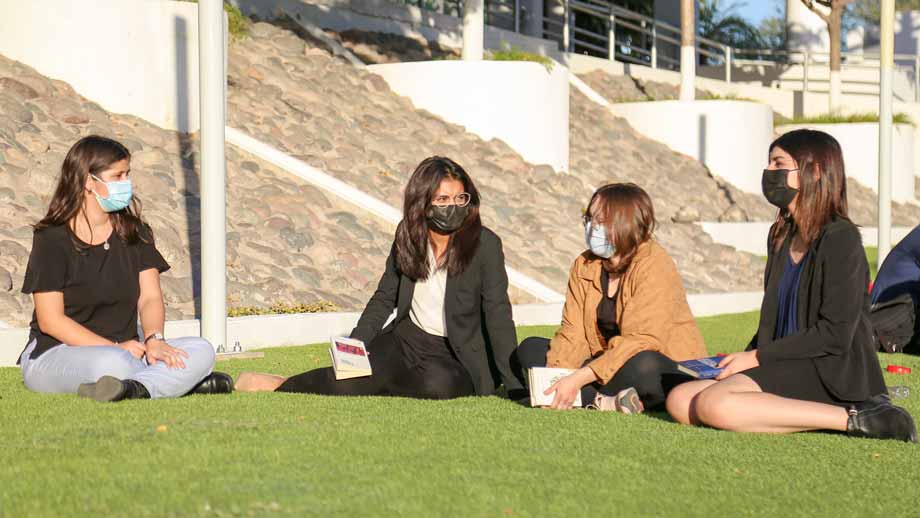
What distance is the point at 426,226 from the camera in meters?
6.62

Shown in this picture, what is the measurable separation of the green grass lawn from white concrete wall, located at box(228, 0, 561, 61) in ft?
48.3

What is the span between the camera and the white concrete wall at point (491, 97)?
1814cm

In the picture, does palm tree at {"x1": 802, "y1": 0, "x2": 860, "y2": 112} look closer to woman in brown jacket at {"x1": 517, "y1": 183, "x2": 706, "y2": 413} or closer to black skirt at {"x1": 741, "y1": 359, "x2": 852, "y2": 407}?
woman in brown jacket at {"x1": 517, "y1": 183, "x2": 706, "y2": 413}

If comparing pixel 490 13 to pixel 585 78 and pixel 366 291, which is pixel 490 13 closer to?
pixel 585 78

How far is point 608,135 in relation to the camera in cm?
2250

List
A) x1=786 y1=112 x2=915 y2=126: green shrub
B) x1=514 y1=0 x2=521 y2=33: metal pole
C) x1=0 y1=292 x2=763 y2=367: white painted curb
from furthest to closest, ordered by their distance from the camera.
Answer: x1=514 y1=0 x2=521 y2=33: metal pole
x1=786 y1=112 x2=915 y2=126: green shrub
x1=0 y1=292 x2=763 y2=367: white painted curb

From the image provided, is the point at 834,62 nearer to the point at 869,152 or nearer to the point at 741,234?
the point at 869,152

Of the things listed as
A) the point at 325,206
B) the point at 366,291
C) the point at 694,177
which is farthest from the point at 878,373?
the point at 694,177

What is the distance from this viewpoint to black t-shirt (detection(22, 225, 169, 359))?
6.31 metres

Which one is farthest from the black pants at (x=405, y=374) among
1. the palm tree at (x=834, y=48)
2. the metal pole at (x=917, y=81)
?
the metal pole at (x=917, y=81)

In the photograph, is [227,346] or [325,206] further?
[325,206]

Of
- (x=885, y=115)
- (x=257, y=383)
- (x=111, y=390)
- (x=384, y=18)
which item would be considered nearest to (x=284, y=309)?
(x=257, y=383)

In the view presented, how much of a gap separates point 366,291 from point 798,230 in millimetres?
6348

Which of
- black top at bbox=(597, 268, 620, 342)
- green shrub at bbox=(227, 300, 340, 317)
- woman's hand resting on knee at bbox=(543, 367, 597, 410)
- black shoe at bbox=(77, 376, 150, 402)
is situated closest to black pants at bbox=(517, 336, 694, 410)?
woman's hand resting on knee at bbox=(543, 367, 597, 410)
